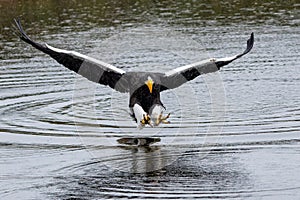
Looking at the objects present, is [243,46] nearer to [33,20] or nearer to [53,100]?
[53,100]

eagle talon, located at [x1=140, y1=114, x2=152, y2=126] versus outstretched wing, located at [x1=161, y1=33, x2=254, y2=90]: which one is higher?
outstretched wing, located at [x1=161, y1=33, x2=254, y2=90]

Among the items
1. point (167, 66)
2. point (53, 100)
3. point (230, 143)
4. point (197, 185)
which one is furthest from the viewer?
point (167, 66)

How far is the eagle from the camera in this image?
15.6 meters

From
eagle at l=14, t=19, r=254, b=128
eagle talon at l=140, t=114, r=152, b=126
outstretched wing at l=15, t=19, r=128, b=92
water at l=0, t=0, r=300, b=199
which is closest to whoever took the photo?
water at l=0, t=0, r=300, b=199

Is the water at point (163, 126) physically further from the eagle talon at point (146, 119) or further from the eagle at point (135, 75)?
the eagle at point (135, 75)

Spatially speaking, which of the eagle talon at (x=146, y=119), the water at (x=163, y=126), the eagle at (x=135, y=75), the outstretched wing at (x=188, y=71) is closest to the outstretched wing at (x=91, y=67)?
the eagle at (x=135, y=75)

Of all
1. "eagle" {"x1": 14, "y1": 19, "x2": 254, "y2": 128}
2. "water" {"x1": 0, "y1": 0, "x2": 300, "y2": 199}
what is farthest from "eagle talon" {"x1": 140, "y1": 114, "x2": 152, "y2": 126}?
"water" {"x1": 0, "y1": 0, "x2": 300, "y2": 199}

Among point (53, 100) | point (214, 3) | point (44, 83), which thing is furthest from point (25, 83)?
point (214, 3)

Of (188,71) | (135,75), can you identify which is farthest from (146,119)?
(188,71)

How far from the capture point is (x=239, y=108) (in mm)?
17859

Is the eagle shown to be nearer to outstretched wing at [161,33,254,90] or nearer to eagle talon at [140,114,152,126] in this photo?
outstretched wing at [161,33,254,90]

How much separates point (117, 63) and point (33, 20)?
1101cm

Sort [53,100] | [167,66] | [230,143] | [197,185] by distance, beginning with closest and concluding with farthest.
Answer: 1. [197,185]
2. [230,143]
3. [53,100]
4. [167,66]

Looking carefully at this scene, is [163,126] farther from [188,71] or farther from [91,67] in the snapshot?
[91,67]
